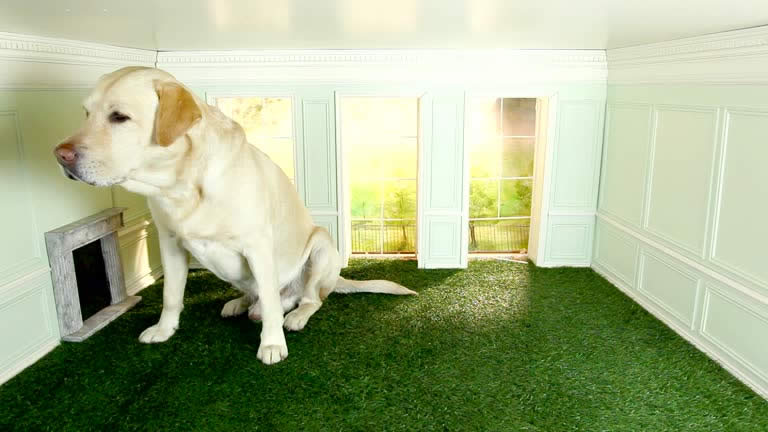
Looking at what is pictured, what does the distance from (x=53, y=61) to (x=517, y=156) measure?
594 centimetres

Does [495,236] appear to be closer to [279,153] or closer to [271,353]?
[279,153]

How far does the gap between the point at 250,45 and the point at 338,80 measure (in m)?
0.93

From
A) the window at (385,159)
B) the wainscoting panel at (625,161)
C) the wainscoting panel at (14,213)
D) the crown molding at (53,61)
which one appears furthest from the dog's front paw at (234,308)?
the window at (385,159)

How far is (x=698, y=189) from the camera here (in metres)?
3.79

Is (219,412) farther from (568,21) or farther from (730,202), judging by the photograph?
(730,202)

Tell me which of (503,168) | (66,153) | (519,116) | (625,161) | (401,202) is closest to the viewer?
(66,153)

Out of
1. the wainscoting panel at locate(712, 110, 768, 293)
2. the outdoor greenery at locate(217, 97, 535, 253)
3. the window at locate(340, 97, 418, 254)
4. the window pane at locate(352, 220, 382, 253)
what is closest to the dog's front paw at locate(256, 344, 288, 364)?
the wainscoting panel at locate(712, 110, 768, 293)

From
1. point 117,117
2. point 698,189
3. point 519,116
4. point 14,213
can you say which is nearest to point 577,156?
point 698,189

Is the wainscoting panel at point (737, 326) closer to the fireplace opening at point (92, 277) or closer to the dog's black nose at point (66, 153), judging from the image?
the dog's black nose at point (66, 153)

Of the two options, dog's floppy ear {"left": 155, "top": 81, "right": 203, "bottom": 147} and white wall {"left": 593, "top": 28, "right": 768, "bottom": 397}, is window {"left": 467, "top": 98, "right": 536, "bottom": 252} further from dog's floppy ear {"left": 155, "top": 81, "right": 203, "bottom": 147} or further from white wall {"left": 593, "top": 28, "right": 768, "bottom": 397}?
dog's floppy ear {"left": 155, "top": 81, "right": 203, "bottom": 147}

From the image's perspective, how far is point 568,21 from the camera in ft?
10.6

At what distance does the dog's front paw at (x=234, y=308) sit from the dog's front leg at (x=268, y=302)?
717 mm

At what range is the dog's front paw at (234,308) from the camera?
413 cm

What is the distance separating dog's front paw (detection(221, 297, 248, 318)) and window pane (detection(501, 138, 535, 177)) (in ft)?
16.1
